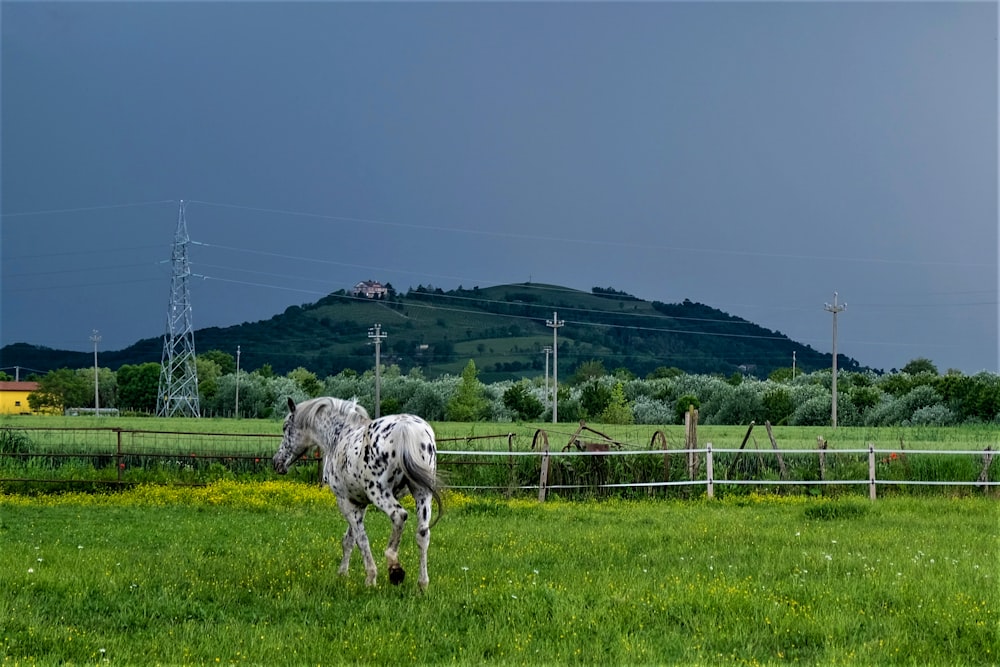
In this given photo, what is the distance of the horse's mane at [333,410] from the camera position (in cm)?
1122

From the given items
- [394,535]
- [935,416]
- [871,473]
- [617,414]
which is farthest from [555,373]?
[394,535]

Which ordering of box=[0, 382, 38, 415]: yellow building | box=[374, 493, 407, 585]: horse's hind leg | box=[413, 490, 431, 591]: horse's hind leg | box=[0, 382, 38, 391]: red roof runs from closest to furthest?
box=[374, 493, 407, 585]: horse's hind leg → box=[413, 490, 431, 591]: horse's hind leg → box=[0, 382, 38, 415]: yellow building → box=[0, 382, 38, 391]: red roof

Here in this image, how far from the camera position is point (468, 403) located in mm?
73562

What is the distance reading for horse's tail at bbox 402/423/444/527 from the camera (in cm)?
961

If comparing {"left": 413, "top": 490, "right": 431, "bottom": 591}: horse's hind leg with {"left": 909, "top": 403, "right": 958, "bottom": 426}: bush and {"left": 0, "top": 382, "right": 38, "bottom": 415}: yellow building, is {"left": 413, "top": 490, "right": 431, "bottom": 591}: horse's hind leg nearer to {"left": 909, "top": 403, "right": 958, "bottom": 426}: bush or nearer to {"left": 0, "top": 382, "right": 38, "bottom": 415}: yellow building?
{"left": 909, "top": 403, "right": 958, "bottom": 426}: bush

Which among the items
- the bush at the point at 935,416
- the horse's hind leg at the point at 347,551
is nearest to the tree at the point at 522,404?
the bush at the point at 935,416

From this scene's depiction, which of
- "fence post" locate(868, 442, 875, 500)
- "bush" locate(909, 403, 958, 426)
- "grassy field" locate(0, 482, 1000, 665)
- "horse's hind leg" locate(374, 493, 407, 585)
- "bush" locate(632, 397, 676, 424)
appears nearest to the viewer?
"grassy field" locate(0, 482, 1000, 665)

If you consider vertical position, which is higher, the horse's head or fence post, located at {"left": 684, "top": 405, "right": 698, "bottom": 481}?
the horse's head

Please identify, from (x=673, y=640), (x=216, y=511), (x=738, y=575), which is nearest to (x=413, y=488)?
(x=673, y=640)

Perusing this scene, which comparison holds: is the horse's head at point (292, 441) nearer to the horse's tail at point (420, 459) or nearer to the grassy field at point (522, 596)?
the grassy field at point (522, 596)

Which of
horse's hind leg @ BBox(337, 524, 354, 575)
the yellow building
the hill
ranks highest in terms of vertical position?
the hill

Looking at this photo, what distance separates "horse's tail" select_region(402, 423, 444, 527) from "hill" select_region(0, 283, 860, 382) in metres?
139

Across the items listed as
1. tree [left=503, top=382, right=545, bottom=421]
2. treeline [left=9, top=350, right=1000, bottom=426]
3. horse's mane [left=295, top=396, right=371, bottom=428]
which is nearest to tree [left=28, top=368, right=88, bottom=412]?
treeline [left=9, top=350, right=1000, bottom=426]

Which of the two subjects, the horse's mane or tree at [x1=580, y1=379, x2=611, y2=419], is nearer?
the horse's mane
